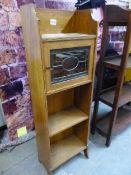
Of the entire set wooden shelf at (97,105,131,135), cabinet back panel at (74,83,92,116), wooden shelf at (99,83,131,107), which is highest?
cabinet back panel at (74,83,92,116)

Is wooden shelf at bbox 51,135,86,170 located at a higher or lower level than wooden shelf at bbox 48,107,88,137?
lower

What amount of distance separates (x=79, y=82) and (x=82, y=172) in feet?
2.94

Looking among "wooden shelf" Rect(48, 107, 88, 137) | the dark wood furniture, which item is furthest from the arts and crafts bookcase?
the dark wood furniture

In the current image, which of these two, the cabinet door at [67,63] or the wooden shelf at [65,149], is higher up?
the cabinet door at [67,63]

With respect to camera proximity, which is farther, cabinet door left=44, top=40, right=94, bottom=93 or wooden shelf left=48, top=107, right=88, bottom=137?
wooden shelf left=48, top=107, right=88, bottom=137

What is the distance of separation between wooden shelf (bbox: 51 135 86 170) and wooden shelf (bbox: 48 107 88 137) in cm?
36

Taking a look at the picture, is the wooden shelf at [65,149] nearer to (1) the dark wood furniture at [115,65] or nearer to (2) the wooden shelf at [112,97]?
(1) the dark wood furniture at [115,65]

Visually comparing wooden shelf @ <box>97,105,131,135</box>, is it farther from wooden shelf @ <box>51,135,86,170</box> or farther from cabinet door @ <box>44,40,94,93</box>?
cabinet door @ <box>44,40,94,93</box>

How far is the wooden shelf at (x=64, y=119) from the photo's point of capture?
1.21 meters

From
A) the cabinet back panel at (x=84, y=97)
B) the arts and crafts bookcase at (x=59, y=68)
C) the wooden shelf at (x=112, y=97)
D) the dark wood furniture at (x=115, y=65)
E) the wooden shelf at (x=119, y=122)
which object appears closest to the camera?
the arts and crafts bookcase at (x=59, y=68)

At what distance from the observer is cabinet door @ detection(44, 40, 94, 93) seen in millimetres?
924

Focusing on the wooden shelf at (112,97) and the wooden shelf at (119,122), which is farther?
the wooden shelf at (119,122)

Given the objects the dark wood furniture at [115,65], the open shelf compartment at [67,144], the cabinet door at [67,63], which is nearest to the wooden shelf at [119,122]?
the dark wood furniture at [115,65]

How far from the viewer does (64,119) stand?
1.31 metres
